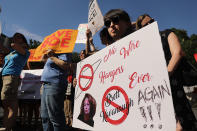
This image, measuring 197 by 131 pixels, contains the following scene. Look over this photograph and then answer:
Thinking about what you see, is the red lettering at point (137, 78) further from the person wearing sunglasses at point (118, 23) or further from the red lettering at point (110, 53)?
the person wearing sunglasses at point (118, 23)

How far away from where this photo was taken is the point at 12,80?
235cm

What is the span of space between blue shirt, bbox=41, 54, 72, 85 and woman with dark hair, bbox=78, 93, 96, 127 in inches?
25.6

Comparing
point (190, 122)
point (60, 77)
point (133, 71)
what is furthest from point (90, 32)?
point (190, 122)

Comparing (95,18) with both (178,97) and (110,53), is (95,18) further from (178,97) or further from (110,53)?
(178,97)

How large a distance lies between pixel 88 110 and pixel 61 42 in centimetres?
96

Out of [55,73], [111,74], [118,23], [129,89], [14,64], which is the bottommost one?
[129,89]

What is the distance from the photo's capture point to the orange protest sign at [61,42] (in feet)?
6.07

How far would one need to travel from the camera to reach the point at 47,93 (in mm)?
1793

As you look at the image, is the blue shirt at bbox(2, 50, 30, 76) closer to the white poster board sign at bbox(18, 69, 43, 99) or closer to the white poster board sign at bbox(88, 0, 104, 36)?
the white poster board sign at bbox(18, 69, 43, 99)

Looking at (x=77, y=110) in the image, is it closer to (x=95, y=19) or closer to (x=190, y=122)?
(x=190, y=122)

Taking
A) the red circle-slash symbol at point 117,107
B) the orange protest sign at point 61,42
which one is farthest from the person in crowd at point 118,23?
the orange protest sign at point 61,42

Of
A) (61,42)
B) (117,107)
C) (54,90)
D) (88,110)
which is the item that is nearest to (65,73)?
(54,90)

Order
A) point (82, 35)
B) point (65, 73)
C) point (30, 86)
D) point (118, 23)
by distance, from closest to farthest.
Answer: point (118, 23), point (65, 73), point (82, 35), point (30, 86)

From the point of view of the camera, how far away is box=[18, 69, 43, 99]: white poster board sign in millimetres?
3291
